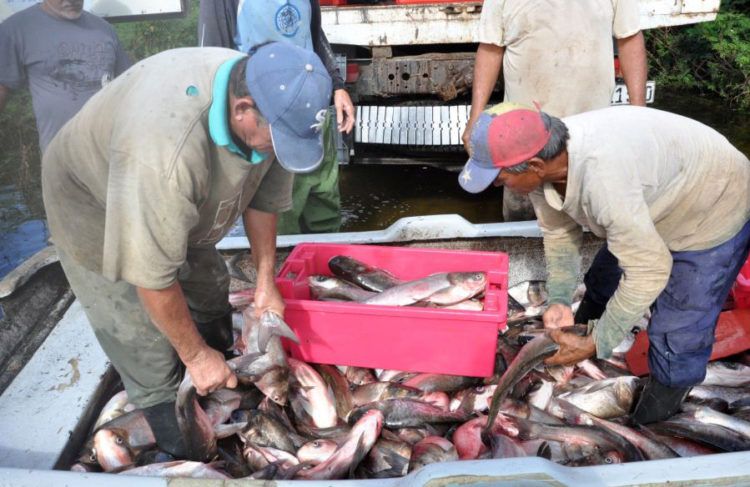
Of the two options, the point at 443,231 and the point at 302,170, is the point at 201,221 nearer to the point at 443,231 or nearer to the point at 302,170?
the point at 302,170

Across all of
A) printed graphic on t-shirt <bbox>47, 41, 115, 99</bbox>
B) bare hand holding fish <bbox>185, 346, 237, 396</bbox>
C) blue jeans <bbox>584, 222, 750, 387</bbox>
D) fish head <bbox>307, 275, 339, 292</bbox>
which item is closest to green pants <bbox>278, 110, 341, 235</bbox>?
fish head <bbox>307, 275, 339, 292</bbox>

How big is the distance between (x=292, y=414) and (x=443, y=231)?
62.2 inches

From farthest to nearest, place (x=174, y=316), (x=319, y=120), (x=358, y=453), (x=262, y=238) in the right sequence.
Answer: (x=262, y=238) → (x=358, y=453) → (x=174, y=316) → (x=319, y=120)

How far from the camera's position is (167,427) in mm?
2918

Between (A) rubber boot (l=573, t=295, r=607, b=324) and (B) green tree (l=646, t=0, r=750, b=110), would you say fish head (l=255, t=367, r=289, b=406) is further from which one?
(B) green tree (l=646, t=0, r=750, b=110)

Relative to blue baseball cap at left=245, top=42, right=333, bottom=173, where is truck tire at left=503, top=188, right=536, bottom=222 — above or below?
below

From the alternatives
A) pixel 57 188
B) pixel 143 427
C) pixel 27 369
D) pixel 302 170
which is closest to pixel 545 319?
pixel 302 170

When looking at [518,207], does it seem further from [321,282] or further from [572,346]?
[572,346]

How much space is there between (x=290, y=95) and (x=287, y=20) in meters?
2.30

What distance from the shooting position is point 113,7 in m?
4.41

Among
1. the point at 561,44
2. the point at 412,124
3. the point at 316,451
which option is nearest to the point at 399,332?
the point at 316,451

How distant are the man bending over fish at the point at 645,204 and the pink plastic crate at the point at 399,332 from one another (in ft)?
1.16

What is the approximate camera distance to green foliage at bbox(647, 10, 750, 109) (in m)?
11.1

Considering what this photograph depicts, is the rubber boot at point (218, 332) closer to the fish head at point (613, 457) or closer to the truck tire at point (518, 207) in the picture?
the fish head at point (613, 457)
